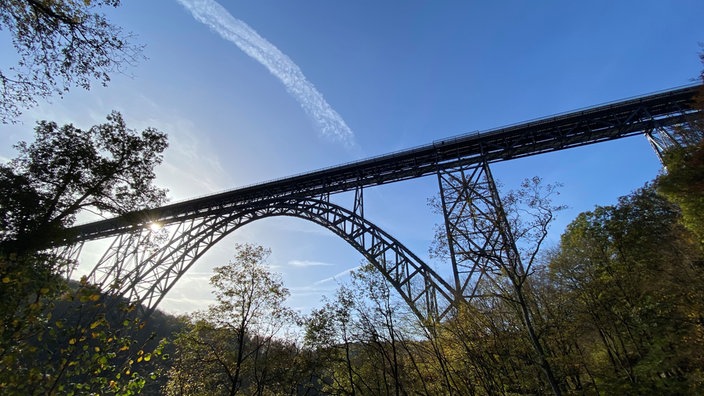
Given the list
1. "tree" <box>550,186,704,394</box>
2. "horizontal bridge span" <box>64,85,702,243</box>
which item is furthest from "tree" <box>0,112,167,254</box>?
"tree" <box>550,186,704,394</box>

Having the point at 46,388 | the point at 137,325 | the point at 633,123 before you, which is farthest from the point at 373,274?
the point at 633,123

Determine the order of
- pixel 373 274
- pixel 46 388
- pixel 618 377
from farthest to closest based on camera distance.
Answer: pixel 373 274, pixel 618 377, pixel 46 388

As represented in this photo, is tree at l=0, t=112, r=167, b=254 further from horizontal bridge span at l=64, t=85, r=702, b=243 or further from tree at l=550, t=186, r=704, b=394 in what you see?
tree at l=550, t=186, r=704, b=394

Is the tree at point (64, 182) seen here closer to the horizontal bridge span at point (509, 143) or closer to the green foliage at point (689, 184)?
the horizontal bridge span at point (509, 143)

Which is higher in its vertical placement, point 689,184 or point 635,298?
point 689,184

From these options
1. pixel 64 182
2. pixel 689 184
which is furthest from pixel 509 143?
pixel 64 182

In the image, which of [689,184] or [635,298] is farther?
[635,298]

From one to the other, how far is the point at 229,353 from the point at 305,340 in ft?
8.47

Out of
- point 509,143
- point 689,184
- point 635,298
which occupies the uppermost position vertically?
point 509,143

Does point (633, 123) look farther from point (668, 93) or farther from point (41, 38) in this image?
point (41, 38)

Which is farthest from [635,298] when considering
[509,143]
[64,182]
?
[64,182]

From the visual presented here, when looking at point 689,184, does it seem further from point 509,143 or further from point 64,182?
point 64,182

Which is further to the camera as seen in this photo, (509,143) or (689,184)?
(509,143)

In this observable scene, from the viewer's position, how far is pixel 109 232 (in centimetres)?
2608
